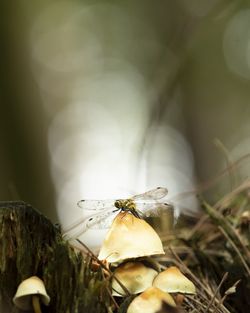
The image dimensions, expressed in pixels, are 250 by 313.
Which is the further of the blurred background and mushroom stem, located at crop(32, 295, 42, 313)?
the blurred background

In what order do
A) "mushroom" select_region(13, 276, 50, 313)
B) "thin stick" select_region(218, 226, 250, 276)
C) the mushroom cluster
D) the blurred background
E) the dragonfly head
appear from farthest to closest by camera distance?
the blurred background
"thin stick" select_region(218, 226, 250, 276)
the dragonfly head
the mushroom cluster
"mushroom" select_region(13, 276, 50, 313)

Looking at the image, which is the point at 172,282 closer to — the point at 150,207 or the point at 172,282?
the point at 172,282

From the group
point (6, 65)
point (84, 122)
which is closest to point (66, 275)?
point (6, 65)

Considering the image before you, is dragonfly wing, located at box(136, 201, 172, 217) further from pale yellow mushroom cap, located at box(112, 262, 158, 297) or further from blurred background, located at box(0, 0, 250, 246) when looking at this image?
blurred background, located at box(0, 0, 250, 246)

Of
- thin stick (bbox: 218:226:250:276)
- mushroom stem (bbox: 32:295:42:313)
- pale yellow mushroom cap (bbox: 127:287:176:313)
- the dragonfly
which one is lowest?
thin stick (bbox: 218:226:250:276)

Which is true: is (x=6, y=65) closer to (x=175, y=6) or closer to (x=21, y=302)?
(x=175, y=6)

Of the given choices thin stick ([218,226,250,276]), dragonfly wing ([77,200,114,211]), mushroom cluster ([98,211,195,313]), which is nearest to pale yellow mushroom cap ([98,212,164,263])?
mushroom cluster ([98,211,195,313])

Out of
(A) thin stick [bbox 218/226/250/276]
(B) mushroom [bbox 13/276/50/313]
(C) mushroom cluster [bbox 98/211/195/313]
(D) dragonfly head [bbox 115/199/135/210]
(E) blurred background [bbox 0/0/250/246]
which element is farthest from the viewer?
(E) blurred background [bbox 0/0/250/246]

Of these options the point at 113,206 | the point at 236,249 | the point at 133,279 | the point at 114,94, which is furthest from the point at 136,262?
the point at 114,94
